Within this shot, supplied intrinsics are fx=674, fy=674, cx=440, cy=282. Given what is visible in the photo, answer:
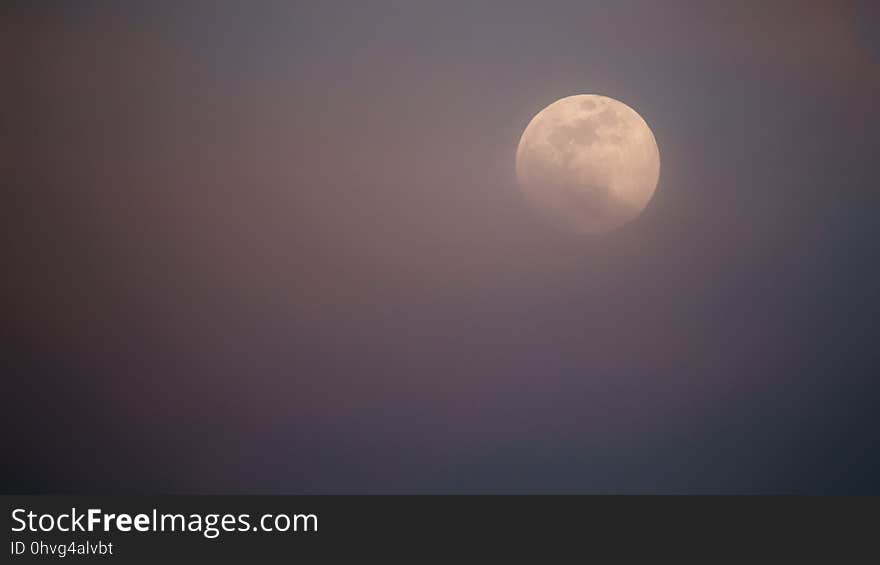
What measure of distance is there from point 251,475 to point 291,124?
3.81m

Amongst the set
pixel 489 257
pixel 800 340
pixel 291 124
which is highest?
pixel 291 124

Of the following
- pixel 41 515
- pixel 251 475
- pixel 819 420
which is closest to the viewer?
pixel 41 515

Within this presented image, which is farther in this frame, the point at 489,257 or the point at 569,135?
the point at 489,257

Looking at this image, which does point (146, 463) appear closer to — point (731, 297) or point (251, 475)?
point (251, 475)

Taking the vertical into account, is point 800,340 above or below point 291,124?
below

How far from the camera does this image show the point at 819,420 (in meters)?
7.60

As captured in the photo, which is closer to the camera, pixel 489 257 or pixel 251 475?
pixel 251 475

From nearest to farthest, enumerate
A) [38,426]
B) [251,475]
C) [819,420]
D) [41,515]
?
[41,515] → [38,426] → [251,475] → [819,420]

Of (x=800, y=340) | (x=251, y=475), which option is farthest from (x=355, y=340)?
(x=800, y=340)

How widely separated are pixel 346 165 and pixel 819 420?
6.07 metres

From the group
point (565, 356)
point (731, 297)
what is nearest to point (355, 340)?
point (565, 356)

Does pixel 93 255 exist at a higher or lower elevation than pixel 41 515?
higher

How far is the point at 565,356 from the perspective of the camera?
7.96 m

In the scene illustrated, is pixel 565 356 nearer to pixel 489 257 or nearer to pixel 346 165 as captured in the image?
pixel 489 257
